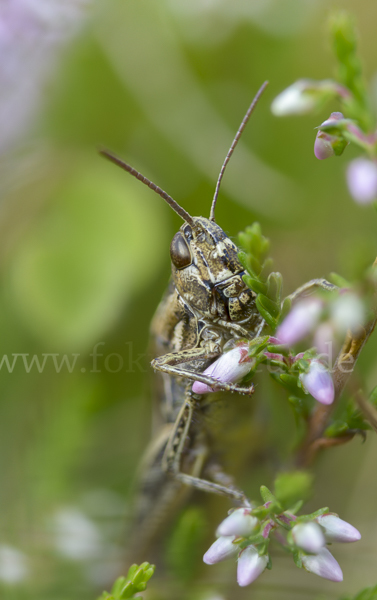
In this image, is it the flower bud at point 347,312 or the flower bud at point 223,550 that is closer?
the flower bud at point 347,312

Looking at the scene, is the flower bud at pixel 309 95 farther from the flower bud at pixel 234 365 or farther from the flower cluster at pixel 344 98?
A: the flower bud at pixel 234 365

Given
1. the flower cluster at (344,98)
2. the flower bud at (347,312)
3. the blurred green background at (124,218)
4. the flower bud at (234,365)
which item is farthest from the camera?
the blurred green background at (124,218)

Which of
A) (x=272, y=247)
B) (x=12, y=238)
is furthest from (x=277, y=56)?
(x=12, y=238)

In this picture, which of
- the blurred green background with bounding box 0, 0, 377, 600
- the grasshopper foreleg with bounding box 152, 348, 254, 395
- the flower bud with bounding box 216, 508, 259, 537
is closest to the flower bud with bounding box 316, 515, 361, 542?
the flower bud with bounding box 216, 508, 259, 537

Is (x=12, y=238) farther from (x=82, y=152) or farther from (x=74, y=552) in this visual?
(x=74, y=552)

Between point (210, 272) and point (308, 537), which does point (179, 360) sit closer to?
point (210, 272)

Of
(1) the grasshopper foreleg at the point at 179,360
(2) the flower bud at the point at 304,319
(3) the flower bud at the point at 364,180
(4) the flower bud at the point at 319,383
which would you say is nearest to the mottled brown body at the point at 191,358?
(1) the grasshopper foreleg at the point at 179,360

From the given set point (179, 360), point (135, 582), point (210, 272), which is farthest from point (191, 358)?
point (135, 582)

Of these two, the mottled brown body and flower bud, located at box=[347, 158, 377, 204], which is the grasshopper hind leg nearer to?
the mottled brown body
